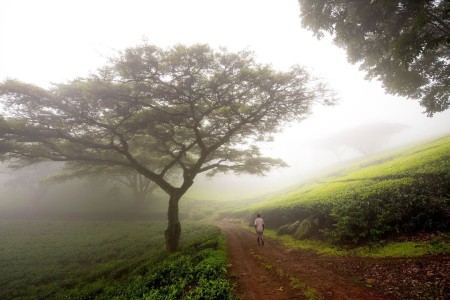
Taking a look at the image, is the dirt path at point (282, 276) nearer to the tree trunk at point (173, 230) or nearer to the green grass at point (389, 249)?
the green grass at point (389, 249)

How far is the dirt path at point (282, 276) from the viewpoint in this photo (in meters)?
7.48

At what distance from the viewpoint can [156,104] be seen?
53.1ft

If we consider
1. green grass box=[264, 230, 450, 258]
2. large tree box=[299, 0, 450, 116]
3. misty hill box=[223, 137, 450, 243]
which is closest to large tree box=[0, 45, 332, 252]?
large tree box=[299, 0, 450, 116]

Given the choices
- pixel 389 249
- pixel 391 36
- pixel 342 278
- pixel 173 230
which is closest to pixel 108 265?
pixel 173 230

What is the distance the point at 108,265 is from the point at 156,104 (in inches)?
445

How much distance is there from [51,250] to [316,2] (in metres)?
27.0

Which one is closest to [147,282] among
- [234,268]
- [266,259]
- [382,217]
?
[234,268]

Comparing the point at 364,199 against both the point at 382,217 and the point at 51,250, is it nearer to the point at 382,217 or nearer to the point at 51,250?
the point at 382,217

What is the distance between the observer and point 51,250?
1984cm

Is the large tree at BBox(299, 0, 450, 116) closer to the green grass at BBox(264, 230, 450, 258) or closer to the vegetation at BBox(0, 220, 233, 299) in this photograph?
the green grass at BBox(264, 230, 450, 258)

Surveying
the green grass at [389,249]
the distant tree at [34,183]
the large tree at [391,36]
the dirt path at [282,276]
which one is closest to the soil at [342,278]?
the dirt path at [282,276]

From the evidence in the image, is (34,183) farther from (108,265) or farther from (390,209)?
(390,209)

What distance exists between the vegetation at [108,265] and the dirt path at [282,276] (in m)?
0.78

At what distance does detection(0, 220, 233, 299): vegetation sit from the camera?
9172 millimetres
